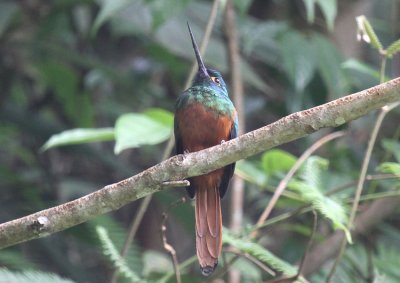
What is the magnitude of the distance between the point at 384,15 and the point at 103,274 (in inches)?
66.3

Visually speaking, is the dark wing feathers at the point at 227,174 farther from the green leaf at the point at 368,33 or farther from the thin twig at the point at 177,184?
the thin twig at the point at 177,184

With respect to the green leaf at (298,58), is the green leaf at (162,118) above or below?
above

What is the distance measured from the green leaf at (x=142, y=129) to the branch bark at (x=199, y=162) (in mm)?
375

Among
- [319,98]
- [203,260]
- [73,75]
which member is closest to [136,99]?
[73,75]

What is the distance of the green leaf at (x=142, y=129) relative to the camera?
2076 millimetres

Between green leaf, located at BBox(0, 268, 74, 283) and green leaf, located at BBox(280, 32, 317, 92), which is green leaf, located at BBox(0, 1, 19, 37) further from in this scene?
green leaf, located at BBox(0, 268, 74, 283)

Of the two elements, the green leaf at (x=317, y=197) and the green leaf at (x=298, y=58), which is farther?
the green leaf at (x=298, y=58)

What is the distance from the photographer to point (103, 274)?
11.3 feet

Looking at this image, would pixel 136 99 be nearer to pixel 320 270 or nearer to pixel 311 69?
pixel 311 69

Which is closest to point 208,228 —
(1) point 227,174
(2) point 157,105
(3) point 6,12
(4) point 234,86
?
(1) point 227,174

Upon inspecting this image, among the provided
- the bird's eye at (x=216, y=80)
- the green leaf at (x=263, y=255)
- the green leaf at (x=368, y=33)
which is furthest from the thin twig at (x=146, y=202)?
the green leaf at (x=368, y=33)

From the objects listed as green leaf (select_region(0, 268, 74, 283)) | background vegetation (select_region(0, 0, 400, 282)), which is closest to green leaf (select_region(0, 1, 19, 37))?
background vegetation (select_region(0, 0, 400, 282))

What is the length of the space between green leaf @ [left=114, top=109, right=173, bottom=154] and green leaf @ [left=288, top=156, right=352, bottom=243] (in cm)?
39

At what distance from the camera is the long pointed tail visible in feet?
6.47
